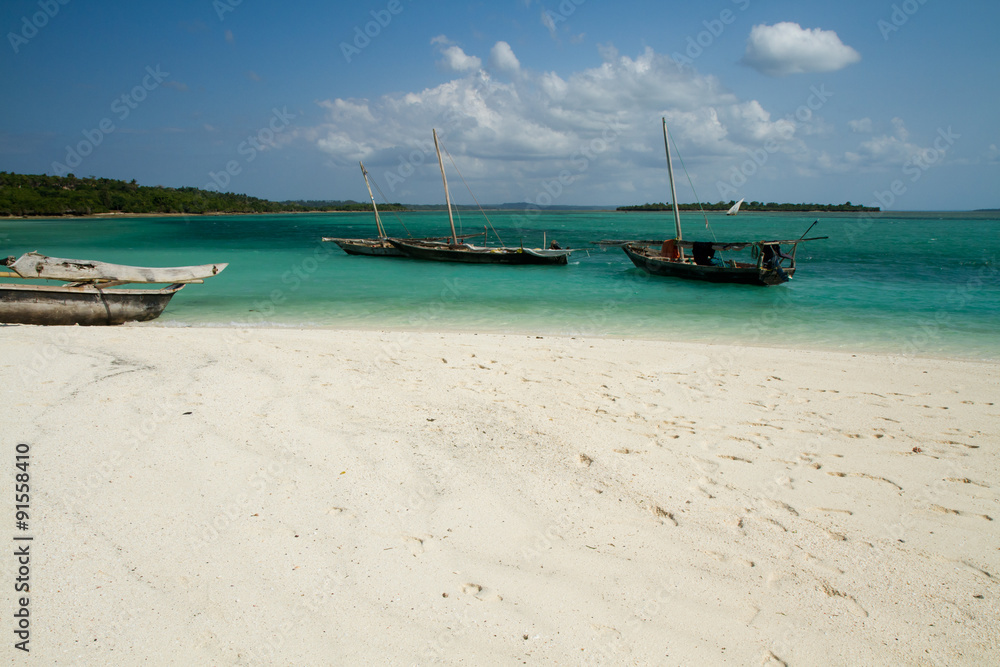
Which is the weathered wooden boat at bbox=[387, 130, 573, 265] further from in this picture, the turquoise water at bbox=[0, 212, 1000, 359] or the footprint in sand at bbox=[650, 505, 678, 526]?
the footprint in sand at bbox=[650, 505, 678, 526]

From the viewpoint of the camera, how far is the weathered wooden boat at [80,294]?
9.62 m

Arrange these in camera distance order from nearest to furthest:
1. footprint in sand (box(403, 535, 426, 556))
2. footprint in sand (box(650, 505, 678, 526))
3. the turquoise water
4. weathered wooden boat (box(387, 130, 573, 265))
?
footprint in sand (box(403, 535, 426, 556)), footprint in sand (box(650, 505, 678, 526)), the turquoise water, weathered wooden boat (box(387, 130, 573, 265))

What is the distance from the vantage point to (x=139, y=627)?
100.0 inches

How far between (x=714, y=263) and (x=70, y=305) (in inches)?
817

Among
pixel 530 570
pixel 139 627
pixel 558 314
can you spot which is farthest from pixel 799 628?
pixel 558 314

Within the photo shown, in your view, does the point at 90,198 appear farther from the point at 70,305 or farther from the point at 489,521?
the point at 489,521

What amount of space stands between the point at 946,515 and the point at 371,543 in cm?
432

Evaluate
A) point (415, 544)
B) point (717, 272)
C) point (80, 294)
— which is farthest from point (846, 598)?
point (717, 272)

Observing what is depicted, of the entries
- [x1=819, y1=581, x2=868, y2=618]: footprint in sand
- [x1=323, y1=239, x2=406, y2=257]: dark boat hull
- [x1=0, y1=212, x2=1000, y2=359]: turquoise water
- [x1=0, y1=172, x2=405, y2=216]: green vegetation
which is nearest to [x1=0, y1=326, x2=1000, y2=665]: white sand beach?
[x1=819, y1=581, x2=868, y2=618]: footprint in sand

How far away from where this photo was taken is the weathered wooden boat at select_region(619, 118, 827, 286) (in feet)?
61.1

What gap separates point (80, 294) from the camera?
10070 mm

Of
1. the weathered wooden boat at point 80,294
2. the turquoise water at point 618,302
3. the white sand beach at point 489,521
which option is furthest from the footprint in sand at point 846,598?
the weathered wooden boat at point 80,294

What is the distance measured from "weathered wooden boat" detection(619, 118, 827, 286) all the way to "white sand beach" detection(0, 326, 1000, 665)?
43.4ft

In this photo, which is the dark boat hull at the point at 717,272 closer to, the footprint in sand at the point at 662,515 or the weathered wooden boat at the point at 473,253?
the weathered wooden boat at the point at 473,253
